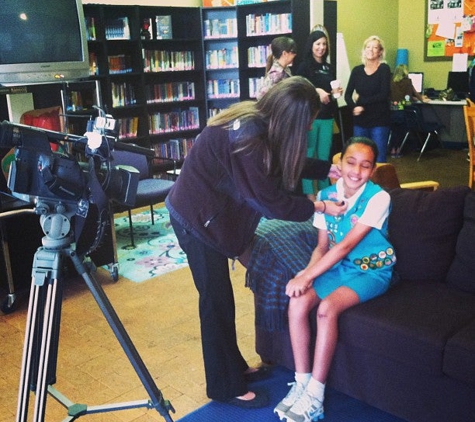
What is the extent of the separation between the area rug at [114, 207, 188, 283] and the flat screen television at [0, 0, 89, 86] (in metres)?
1.29

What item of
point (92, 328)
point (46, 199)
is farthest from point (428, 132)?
point (46, 199)

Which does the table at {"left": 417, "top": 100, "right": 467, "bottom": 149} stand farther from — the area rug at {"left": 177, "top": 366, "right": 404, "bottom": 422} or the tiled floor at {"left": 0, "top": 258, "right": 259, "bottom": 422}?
the area rug at {"left": 177, "top": 366, "right": 404, "bottom": 422}

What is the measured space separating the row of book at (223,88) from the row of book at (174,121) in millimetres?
265

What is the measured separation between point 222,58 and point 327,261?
172 inches

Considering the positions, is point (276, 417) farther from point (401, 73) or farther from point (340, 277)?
point (401, 73)

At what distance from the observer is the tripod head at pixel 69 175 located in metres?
1.41

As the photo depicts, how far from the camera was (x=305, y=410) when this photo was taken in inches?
77.7

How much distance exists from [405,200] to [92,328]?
1.67 m

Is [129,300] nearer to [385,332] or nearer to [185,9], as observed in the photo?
[385,332]

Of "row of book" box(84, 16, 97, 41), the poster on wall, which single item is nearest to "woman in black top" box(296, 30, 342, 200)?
"row of book" box(84, 16, 97, 41)

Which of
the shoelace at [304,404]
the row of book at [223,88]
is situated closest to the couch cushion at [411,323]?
the shoelace at [304,404]

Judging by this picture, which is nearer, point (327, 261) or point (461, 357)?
point (461, 357)

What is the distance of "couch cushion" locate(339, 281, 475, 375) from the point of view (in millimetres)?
1801

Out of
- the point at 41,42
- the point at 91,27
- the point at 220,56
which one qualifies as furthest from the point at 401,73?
the point at 41,42
